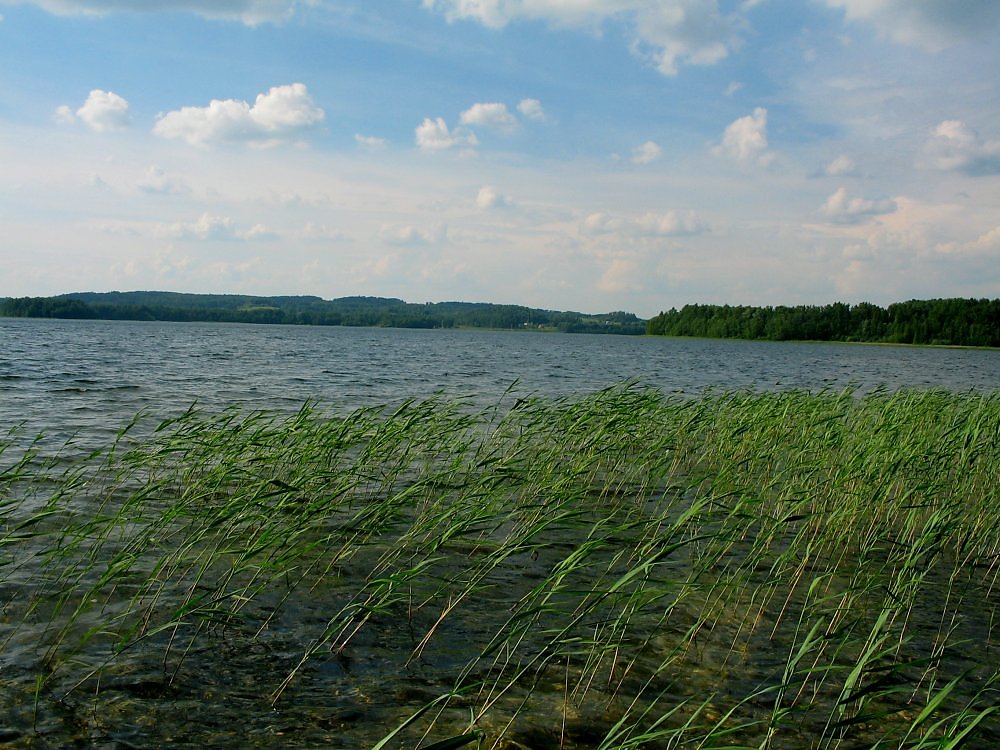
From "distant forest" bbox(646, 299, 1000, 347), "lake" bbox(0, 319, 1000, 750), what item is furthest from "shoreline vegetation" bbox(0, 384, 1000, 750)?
"distant forest" bbox(646, 299, 1000, 347)

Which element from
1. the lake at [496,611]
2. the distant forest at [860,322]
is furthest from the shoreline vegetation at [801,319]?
the lake at [496,611]

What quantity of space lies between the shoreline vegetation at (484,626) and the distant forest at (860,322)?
150 m

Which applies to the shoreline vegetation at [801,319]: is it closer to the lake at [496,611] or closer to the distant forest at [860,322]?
the distant forest at [860,322]

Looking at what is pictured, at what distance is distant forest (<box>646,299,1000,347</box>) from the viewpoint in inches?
5315

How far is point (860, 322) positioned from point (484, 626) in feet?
549

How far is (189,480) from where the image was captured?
10703mm

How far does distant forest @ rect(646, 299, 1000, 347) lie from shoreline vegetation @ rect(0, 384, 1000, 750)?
15049 cm

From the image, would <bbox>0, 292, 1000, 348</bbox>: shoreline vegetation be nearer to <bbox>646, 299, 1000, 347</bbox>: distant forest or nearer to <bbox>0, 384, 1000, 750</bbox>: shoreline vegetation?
<bbox>646, 299, 1000, 347</bbox>: distant forest

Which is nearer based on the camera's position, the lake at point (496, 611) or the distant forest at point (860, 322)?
the lake at point (496, 611)

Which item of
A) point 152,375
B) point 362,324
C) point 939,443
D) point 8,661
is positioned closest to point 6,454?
point 8,661

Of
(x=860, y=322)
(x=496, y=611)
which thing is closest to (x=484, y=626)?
(x=496, y=611)

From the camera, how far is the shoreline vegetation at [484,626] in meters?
4.97

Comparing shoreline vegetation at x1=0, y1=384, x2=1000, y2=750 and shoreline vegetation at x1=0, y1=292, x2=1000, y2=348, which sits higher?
shoreline vegetation at x1=0, y1=292, x2=1000, y2=348

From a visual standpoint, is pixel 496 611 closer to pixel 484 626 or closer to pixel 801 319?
pixel 484 626
